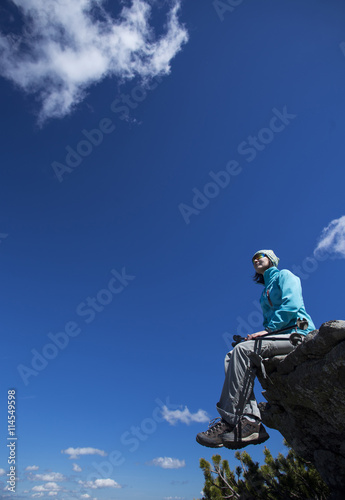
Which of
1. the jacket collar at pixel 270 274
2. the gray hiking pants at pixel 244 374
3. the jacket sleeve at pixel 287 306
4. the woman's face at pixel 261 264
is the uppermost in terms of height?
the woman's face at pixel 261 264

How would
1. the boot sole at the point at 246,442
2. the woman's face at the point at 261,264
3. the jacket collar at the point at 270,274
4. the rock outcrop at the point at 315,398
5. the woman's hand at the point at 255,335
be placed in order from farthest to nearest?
the woman's face at the point at 261,264, the jacket collar at the point at 270,274, the woman's hand at the point at 255,335, the boot sole at the point at 246,442, the rock outcrop at the point at 315,398

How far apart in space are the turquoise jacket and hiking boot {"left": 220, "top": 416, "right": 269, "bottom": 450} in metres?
1.61

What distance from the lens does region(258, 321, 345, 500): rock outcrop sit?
3.71 meters

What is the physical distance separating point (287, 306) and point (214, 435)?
2.40 meters

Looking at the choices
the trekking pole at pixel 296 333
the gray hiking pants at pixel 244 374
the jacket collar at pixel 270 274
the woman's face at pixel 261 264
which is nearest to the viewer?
the gray hiking pants at pixel 244 374

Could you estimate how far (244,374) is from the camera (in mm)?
4465

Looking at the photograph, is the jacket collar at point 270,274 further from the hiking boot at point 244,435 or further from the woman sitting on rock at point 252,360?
the hiking boot at point 244,435

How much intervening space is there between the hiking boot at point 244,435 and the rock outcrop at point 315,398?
957 mm

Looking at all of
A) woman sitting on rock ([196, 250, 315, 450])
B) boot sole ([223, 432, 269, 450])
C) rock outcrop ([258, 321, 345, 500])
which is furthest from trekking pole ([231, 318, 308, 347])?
boot sole ([223, 432, 269, 450])

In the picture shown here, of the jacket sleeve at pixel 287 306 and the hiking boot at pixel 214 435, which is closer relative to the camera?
the hiking boot at pixel 214 435

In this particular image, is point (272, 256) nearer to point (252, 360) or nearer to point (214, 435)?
point (252, 360)

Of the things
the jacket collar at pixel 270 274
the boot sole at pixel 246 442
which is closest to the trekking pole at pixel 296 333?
the jacket collar at pixel 270 274

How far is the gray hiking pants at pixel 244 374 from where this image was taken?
419 centimetres

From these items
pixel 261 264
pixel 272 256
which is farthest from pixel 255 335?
pixel 272 256
